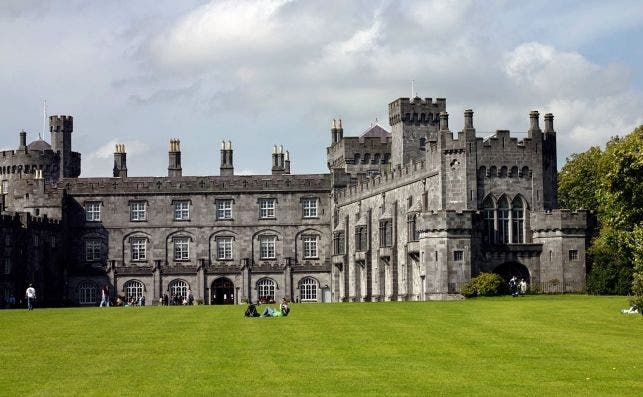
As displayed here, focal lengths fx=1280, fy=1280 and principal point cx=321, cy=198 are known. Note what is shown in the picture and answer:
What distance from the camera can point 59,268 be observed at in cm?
10419

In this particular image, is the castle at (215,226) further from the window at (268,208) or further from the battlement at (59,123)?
the battlement at (59,123)

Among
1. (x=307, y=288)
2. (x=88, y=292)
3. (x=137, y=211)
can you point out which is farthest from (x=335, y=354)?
(x=137, y=211)

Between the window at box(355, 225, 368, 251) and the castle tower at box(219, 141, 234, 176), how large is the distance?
719 inches

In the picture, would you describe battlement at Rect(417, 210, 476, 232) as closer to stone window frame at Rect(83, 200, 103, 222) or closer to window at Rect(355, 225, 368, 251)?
window at Rect(355, 225, 368, 251)

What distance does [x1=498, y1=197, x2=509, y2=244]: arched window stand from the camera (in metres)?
78.8

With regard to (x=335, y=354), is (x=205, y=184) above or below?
above

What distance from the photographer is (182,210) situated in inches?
4284

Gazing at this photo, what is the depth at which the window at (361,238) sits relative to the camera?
96.7 m

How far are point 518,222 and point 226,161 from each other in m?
39.6

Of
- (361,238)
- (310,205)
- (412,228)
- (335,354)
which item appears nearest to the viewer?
(335,354)

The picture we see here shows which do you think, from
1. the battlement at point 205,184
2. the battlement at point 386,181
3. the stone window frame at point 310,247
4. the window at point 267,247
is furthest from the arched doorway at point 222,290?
the battlement at point 386,181

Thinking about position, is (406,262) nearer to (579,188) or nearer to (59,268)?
(579,188)

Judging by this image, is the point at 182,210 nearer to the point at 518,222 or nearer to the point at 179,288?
the point at 179,288

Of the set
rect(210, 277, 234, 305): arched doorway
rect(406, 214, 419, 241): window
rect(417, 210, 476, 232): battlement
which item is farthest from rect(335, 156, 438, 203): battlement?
rect(210, 277, 234, 305): arched doorway
